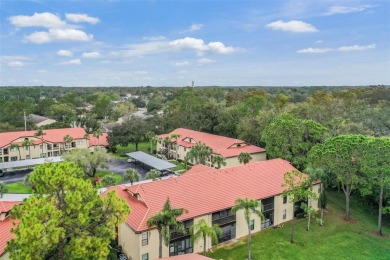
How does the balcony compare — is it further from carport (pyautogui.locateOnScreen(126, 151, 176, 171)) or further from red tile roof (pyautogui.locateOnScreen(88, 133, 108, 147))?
red tile roof (pyautogui.locateOnScreen(88, 133, 108, 147))

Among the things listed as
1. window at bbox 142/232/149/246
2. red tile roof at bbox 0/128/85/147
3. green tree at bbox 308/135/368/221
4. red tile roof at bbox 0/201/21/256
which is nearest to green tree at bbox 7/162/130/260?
red tile roof at bbox 0/201/21/256

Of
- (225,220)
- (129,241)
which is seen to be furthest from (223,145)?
(129,241)

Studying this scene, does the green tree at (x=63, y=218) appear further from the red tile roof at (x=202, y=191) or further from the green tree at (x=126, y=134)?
Answer: the green tree at (x=126, y=134)

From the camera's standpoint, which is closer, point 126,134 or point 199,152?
point 199,152

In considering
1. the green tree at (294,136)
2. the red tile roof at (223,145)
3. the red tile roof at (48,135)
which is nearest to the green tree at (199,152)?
the red tile roof at (223,145)

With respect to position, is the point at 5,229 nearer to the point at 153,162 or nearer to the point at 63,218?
the point at 63,218

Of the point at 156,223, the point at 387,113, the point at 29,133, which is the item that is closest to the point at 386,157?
the point at 156,223
